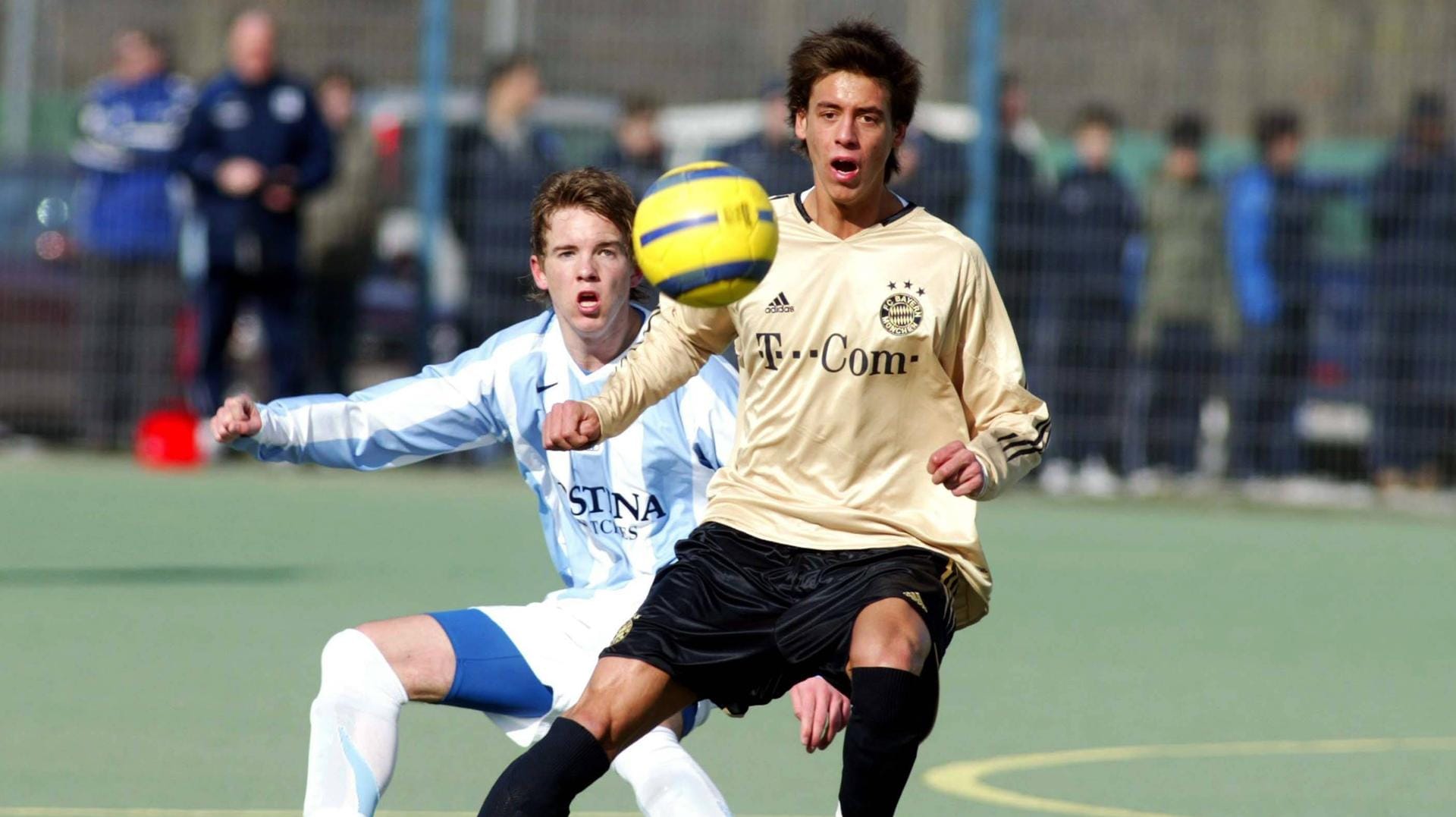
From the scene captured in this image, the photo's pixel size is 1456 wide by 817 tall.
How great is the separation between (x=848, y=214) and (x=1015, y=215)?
9.69 meters

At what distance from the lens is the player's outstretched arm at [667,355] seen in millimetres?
4739

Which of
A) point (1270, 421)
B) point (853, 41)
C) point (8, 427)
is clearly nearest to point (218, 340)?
point (8, 427)

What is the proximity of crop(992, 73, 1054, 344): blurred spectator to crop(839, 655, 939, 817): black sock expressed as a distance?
9.70 metres

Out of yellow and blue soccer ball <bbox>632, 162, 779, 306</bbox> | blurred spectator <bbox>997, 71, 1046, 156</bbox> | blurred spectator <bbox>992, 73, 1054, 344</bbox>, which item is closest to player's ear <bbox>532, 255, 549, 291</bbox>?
yellow and blue soccer ball <bbox>632, 162, 779, 306</bbox>

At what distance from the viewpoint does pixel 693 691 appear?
4.67 meters

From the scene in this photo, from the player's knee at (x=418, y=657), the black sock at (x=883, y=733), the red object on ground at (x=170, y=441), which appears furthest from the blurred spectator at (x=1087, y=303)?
the black sock at (x=883, y=733)

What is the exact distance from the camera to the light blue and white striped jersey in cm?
506

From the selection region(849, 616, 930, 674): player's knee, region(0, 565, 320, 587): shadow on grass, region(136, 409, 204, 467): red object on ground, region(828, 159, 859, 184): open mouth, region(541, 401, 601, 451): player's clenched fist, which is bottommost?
region(136, 409, 204, 467): red object on ground

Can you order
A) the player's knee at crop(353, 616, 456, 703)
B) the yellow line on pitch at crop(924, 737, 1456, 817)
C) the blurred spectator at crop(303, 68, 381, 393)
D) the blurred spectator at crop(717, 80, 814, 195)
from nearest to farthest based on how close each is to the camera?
1. the player's knee at crop(353, 616, 456, 703)
2. the yellow line on pitch at crop(924, 737, 1456, 817)
3. the blurred spectator at crop(717, 80, 814, 195)
4. the blurred spectator at crop(303, 68, 381, 393)

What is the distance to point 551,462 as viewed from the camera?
511cm

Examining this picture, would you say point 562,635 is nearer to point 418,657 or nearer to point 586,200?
point 418,657

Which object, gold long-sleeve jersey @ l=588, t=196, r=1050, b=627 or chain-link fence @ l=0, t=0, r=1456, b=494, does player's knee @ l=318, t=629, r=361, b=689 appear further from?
chain-link fence @ l=0, t=0, r=1456, b=494

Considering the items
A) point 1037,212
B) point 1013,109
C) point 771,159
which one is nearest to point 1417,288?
point 1037,212

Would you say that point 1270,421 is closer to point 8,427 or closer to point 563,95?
point 563,95
